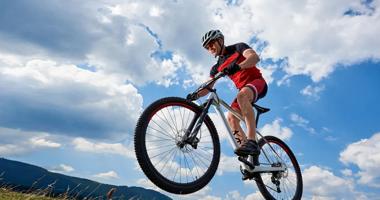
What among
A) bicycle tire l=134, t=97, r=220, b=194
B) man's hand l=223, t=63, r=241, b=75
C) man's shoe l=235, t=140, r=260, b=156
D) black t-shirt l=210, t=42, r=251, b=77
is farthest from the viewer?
black t-shirt l=210, t=42, r=251, b=77

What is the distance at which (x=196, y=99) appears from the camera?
806 centimetres

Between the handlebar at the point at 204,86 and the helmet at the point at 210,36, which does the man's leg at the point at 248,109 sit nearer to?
the handlebar at the point at 204,86

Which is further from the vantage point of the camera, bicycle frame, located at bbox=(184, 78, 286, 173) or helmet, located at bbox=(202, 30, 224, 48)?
helmet, located at bbox=(202, 30, 224, 48)

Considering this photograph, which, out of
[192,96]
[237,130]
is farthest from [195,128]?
[237,130]

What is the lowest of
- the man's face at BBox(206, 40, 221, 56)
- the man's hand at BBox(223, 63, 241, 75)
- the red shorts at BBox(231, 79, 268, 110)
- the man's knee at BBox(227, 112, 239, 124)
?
the man's knee at BBox(227, 112, 239, 124)

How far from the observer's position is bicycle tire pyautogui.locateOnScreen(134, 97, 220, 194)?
682 cm

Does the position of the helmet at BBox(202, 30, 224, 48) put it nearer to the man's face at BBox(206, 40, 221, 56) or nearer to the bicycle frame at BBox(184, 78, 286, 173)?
the man's face at BBox(206, 40, 221, 56)

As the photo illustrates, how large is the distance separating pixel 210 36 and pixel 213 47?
0.26 meters

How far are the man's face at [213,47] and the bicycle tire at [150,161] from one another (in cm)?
151

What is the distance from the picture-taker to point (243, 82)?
860cm

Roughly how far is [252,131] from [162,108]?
1.99 metres

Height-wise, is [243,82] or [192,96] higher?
[243,82]

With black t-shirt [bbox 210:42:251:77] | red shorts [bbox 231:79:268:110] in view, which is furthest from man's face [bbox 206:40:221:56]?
red shorts [bbox 231:79:268:110]

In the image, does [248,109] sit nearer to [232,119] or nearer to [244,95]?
[244,95]
